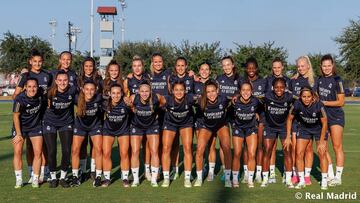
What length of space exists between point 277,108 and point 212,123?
3.45ft

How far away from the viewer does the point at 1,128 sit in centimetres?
1761

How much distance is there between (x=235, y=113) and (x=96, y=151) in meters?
2.31

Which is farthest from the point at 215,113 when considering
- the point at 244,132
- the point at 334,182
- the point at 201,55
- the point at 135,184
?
the point at 201,55

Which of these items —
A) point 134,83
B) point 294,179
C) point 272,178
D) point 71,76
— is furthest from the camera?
point 134,83

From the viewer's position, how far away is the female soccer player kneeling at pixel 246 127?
7.57m

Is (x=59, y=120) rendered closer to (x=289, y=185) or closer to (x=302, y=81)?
(x=289, y=185)

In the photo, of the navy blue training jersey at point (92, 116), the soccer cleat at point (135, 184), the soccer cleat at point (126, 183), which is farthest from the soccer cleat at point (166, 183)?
the navy blue training jersey at point (92, 116)

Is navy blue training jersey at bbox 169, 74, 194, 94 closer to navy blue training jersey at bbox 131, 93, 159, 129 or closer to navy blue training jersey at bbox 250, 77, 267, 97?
navy blue training jersey at bbox 131, 93, 159, 129

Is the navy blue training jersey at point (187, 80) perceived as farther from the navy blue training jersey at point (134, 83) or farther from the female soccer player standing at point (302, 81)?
the female soccer player standing at point (302, 81)

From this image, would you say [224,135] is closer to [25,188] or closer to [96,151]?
[96,151]

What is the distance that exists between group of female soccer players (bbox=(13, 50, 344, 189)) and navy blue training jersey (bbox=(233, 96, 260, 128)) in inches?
0.6

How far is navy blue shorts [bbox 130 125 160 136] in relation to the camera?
770cm

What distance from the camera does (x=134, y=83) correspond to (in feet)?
27.2

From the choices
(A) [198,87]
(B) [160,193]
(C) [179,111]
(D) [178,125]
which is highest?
(A) [198,87]
